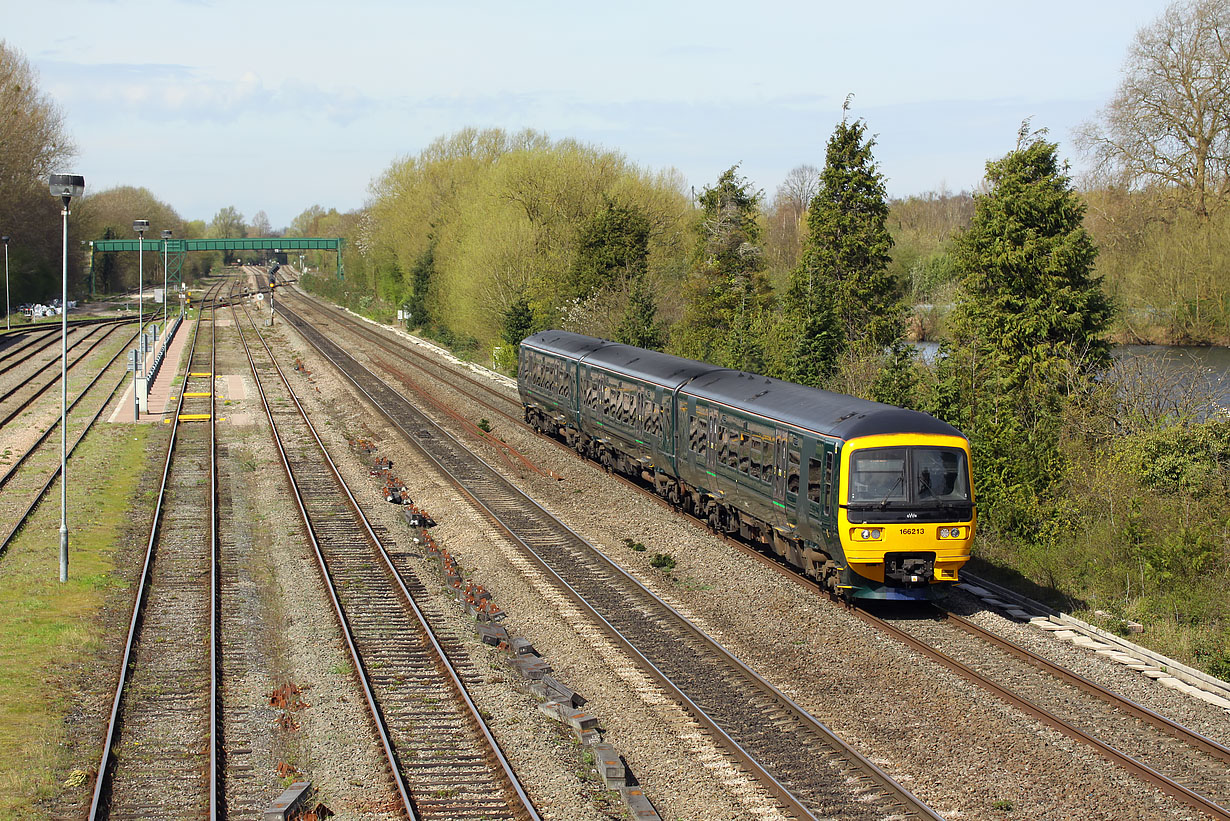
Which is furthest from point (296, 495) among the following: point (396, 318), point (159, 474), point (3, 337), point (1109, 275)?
point (396, 318)

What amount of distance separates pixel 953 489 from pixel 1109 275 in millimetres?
30108

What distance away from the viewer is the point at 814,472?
16047 millimetres

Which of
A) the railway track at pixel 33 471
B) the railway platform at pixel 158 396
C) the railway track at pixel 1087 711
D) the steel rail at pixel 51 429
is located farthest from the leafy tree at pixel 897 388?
the railway platform at pixel 158 396

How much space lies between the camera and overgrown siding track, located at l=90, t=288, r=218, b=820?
1011cm

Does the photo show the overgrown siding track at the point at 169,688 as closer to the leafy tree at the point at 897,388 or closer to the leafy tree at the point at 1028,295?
A: the leafy tree at the point at 897,388

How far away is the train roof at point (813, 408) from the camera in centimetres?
1545

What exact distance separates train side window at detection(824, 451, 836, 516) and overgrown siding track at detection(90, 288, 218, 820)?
340 inches

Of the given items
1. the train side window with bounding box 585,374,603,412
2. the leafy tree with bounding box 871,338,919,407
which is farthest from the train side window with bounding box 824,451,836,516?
the train side window with bounding box 585,374,603,412

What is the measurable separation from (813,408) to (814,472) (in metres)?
1.50

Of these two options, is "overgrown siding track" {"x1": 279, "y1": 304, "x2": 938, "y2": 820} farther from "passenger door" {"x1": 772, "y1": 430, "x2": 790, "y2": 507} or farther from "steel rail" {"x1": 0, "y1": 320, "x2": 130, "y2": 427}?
"steel rail" {"x1": 0, "y1": 320, "x2": 130, "y2": 427}

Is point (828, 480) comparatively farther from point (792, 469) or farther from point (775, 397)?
point (775, 397)

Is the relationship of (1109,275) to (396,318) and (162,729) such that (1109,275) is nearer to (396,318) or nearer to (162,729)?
(162,729)

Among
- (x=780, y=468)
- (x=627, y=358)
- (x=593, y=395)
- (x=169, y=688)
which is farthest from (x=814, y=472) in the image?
(x=593, y=395)

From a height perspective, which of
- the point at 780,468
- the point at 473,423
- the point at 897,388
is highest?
the point at 897,388
